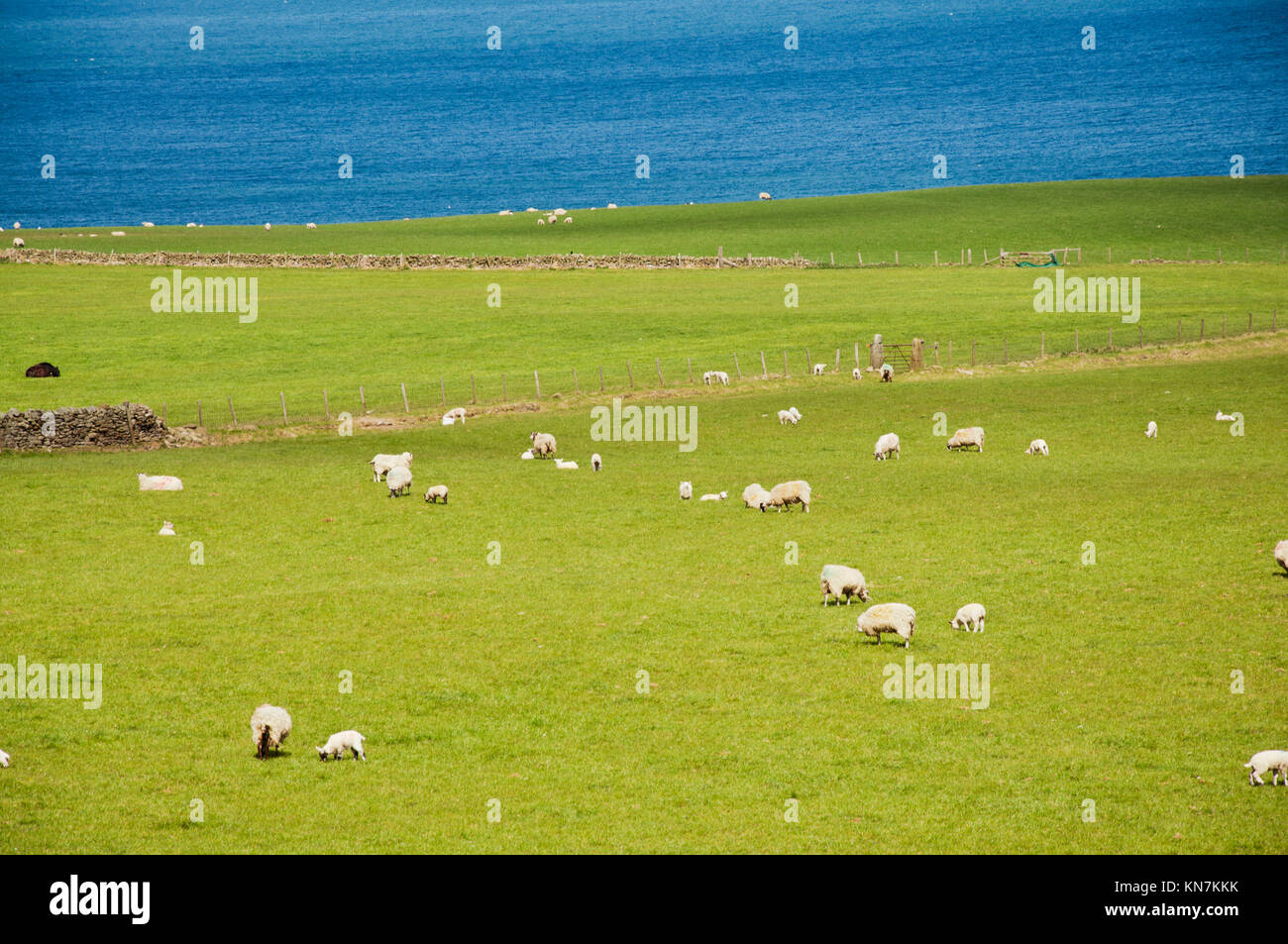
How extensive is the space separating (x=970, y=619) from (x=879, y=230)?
303 ft

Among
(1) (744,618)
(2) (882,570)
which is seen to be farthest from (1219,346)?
(1) (744,618)

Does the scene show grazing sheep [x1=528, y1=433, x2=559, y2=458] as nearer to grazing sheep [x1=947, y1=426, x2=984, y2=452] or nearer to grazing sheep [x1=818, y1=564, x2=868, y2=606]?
grazing sheep [x1=947, y1=426, x2=984, y2=452]

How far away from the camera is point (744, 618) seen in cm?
2873

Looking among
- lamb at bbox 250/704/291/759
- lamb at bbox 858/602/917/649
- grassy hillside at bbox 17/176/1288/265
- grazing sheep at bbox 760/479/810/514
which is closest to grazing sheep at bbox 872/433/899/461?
grazing sheep at bbox 760/479/810/514

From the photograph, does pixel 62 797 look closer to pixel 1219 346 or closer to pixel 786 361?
pixel 786 361

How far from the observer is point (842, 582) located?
2909 cm

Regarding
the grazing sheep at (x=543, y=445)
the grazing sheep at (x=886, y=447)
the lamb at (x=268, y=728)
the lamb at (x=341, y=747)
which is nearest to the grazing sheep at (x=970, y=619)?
the lamb at (x=341, y=747)

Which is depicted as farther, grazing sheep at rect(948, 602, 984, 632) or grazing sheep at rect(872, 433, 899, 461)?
grazing sheep at rect(872, 433, 899, 461)

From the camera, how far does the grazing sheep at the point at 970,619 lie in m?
27.0

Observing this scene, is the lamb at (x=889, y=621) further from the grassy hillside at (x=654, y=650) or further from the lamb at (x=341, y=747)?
the lamb at (x=341, y=747)

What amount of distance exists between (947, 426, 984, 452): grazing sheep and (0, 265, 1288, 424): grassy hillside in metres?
18.4

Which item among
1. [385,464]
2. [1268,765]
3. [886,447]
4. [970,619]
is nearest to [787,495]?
[886,447]

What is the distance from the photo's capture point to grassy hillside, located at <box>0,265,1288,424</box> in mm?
65125

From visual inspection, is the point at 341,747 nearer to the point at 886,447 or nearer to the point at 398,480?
the point at 398,480
